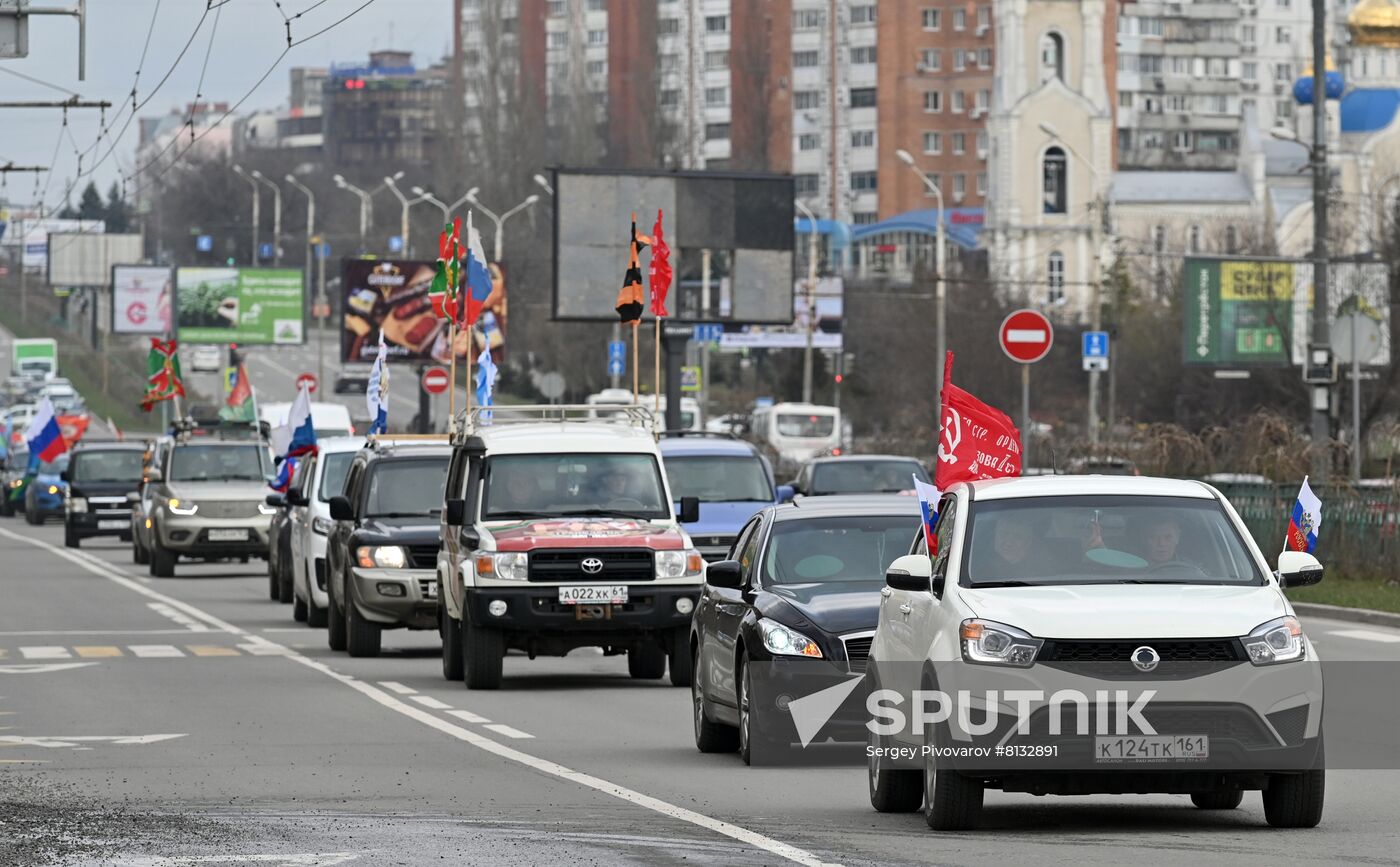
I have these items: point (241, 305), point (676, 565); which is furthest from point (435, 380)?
point (676, 565)

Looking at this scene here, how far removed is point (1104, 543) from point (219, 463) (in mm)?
29987

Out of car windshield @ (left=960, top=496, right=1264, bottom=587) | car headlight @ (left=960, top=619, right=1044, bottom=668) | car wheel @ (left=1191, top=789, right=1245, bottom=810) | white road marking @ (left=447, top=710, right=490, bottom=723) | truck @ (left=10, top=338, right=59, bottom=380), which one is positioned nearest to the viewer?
car headlight @ (left=960, top=619, right=1044, bottom=668)

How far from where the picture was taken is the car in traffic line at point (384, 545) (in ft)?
74.3

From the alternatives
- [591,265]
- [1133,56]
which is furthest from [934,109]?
[591,265]

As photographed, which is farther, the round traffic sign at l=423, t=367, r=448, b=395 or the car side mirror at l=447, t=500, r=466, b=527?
the round traffic sign at l=423, t=367, r=448, b=395

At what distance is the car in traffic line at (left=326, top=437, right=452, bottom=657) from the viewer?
74.3 ft

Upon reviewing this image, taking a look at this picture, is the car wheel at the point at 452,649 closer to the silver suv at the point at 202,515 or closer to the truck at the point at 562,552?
the truck at the point at 562,552

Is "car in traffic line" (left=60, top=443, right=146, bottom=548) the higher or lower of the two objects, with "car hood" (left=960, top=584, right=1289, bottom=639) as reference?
lower

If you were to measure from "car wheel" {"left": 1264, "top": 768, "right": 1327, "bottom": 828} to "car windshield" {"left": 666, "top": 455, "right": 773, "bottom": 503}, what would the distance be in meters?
17.2

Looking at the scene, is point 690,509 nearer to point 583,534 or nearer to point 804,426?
point 583,534

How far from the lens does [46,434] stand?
195ft

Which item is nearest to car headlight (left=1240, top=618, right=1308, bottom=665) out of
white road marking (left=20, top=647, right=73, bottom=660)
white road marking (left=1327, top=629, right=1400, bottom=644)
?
white road marking (left=1327, top=629, right=1400, bottom=644)

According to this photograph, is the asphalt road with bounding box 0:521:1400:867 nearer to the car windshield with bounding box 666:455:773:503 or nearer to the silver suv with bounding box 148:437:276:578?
the car windshield with bounding box 666:455:773:503

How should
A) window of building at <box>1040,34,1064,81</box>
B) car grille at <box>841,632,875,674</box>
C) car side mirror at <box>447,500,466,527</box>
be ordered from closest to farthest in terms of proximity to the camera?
car grille at <box>841,632,875,674</box> < car side mirror at <box>447,500,466,527</box> < window of building at <box>1040,34,1064,81</box>
